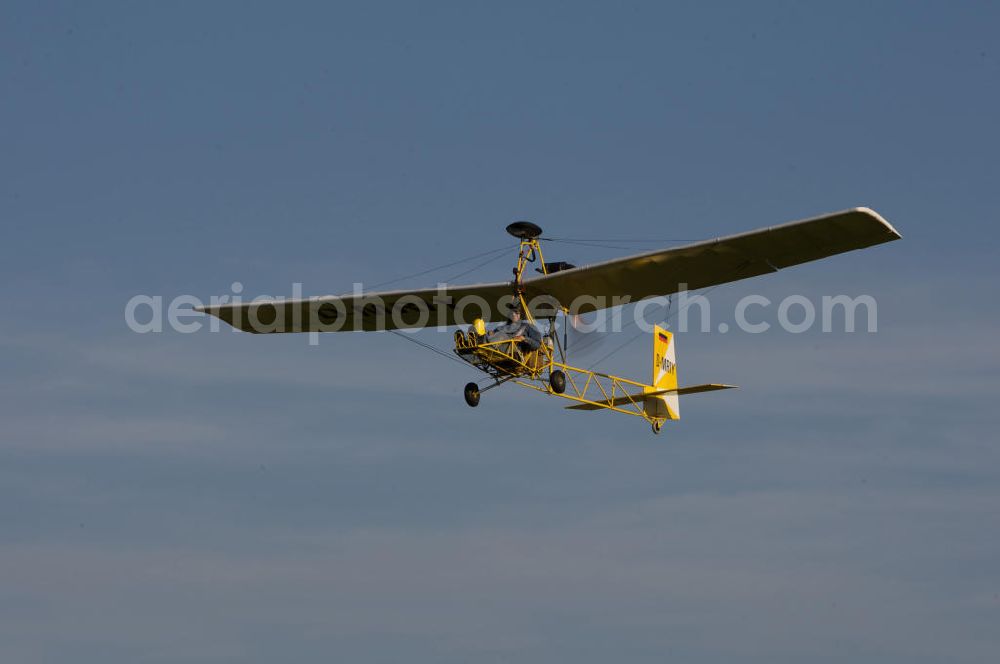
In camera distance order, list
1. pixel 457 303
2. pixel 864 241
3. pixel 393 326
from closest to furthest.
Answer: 1. pixel 864 241
2. pixel 457 303
3. pixel 393 326

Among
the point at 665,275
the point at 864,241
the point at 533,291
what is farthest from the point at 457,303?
the point at 864,241

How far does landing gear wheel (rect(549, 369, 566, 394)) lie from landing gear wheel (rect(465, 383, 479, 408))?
5.64 ft

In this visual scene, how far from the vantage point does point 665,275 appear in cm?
2908

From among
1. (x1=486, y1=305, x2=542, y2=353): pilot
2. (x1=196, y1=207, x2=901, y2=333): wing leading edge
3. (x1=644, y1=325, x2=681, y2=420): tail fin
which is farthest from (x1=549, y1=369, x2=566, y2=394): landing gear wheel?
(x1=644, y1=325, x2=681, y2=420): tail fin

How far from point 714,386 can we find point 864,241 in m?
4.79

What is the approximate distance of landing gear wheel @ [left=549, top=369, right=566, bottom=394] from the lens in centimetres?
2833

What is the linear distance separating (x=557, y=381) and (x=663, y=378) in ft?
21.0

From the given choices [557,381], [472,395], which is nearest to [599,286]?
[557,381]

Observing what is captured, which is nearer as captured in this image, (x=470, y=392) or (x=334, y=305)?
(x=470, y=392)

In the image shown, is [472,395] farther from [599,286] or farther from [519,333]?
[599,286]

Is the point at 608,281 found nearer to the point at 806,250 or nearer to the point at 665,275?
the point at 665,275

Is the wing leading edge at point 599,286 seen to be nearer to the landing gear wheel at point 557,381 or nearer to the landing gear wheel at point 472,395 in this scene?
the landing gear wheel at point 557,381

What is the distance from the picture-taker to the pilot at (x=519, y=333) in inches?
1080

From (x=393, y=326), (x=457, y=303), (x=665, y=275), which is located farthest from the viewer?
(x=393, y=326)
